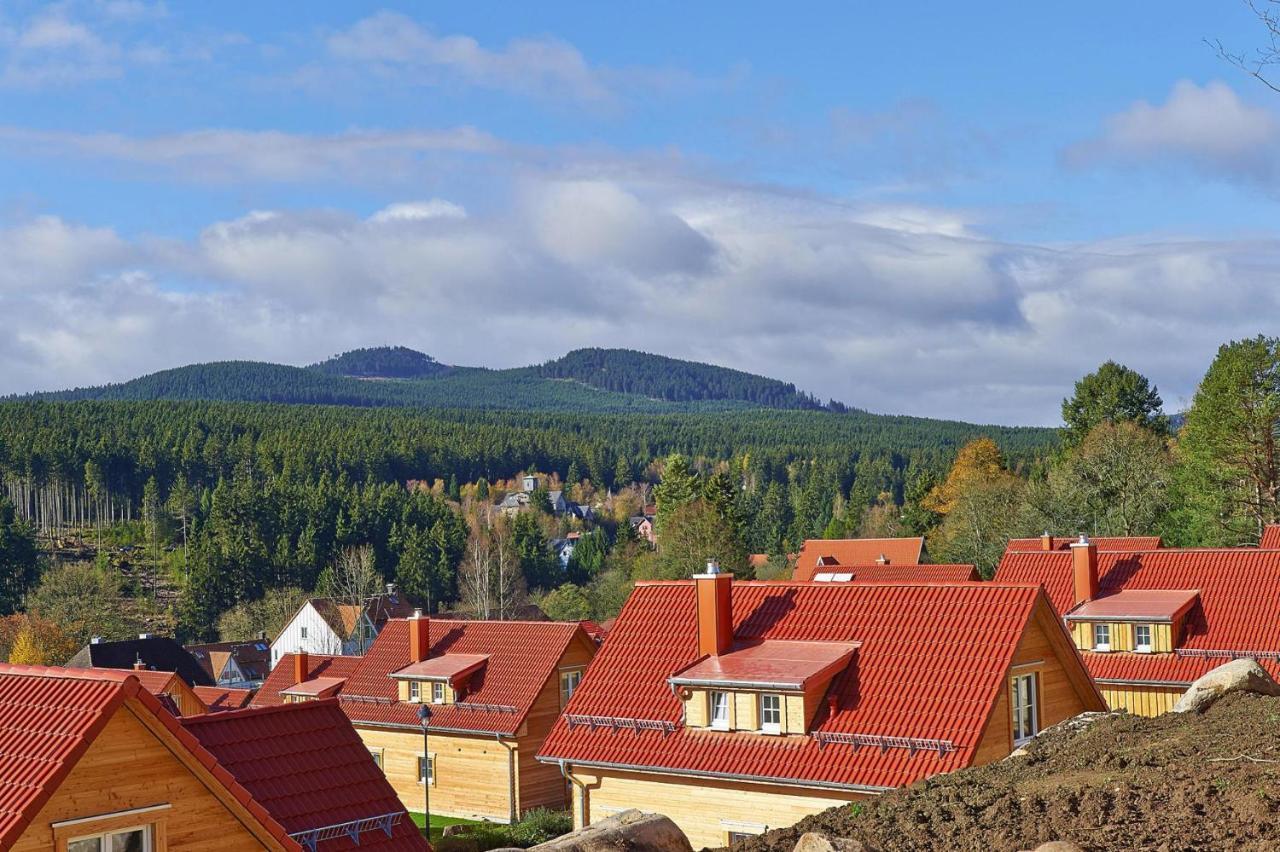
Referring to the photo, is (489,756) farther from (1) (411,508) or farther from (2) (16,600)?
(1) (411,508)

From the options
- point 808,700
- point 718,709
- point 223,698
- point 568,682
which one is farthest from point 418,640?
point 808,700

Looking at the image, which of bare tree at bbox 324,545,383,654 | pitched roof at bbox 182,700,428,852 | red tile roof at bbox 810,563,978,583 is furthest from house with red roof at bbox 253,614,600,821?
bare tree at bbox 324,545,383,654

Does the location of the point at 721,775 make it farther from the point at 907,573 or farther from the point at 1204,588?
the point at 907,573

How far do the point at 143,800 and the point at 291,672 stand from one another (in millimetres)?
34701

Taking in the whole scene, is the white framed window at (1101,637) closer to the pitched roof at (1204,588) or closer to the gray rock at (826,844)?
the pitched roof at (1204,588)

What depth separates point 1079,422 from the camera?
80.3 m

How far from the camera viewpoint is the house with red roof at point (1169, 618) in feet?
103

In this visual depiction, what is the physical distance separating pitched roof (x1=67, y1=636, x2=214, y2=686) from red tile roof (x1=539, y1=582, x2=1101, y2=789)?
45.0 meters

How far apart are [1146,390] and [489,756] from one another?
56.4 metres

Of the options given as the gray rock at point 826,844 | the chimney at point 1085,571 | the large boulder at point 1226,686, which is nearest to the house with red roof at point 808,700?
the large boulder at point 1226,686

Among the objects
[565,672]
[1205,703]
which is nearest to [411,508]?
[565,672]

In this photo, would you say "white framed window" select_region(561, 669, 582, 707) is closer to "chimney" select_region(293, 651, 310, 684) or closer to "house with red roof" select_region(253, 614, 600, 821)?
"house with red roof" select_region(253, 614, 600, 821)

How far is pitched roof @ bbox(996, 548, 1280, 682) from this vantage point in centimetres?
3134

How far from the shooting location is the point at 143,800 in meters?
14.3
